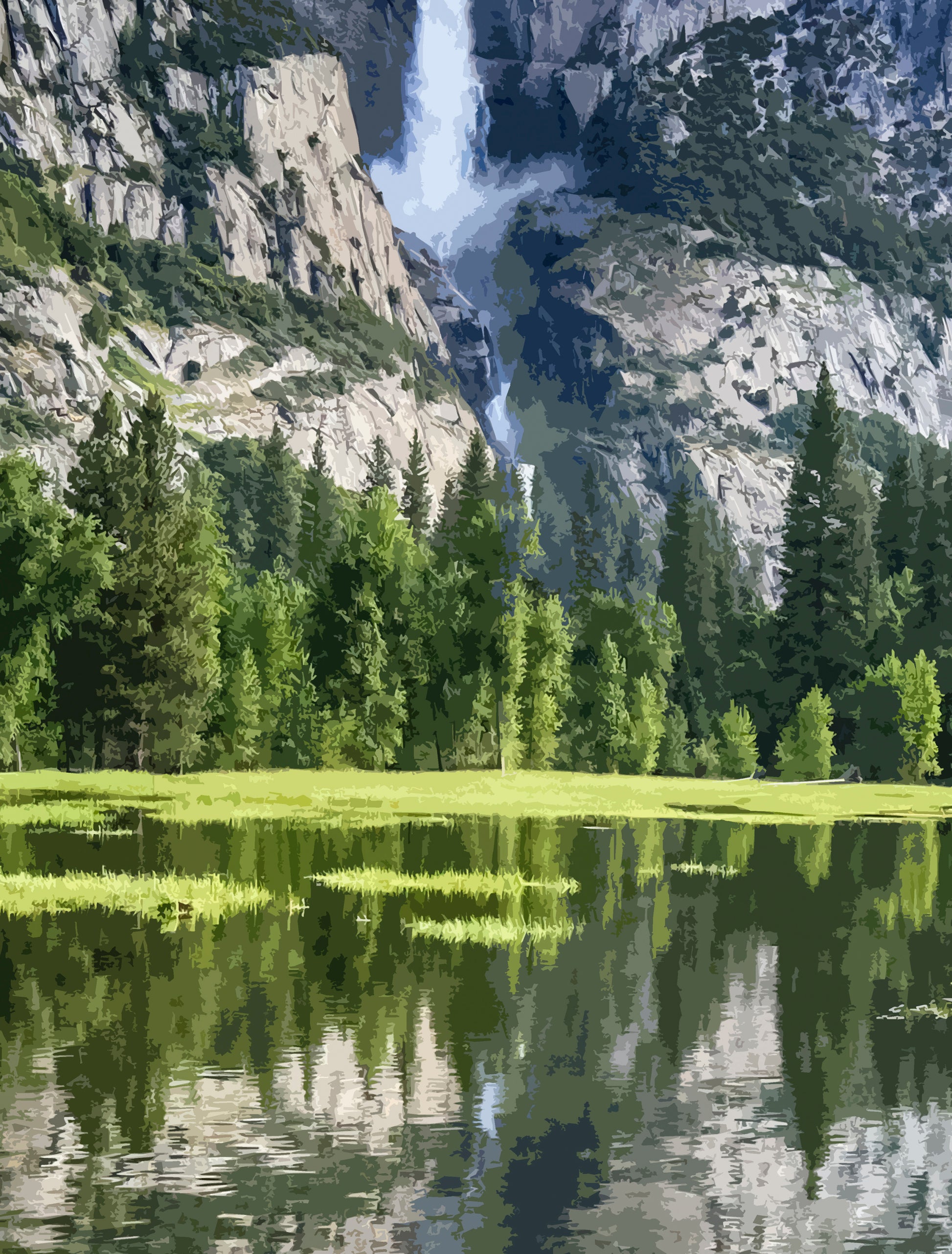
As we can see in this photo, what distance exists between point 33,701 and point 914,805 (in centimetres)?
5278

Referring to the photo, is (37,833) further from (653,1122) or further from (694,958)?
(653,1122)

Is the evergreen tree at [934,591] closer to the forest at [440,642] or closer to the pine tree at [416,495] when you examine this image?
the forest at [440,642]

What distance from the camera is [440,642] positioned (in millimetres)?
94125

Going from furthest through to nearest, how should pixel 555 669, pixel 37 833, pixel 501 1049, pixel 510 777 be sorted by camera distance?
pixel 555 669, pixel 510 777, pixel 37 833, pixel 501 1049

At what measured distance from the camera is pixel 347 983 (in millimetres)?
24516

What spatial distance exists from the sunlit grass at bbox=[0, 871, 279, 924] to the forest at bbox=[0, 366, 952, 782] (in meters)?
41.8

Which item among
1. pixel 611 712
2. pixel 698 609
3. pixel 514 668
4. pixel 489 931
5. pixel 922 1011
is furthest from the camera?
pixel 698 609

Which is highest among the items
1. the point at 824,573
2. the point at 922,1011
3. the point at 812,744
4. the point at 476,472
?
the point at 476,472

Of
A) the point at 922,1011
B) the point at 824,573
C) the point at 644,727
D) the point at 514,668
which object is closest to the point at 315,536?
the point at 644,727

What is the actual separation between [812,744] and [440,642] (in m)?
32.7

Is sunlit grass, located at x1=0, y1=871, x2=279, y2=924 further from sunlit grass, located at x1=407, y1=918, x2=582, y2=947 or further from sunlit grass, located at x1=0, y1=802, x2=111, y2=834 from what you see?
sunlit grass, located at x1=0, y1=802, x2=111, y2=834

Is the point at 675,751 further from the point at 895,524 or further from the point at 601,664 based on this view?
the point at 895,524

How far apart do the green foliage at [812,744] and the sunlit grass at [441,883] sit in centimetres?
7045

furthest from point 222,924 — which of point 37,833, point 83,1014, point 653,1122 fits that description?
point 37,833
